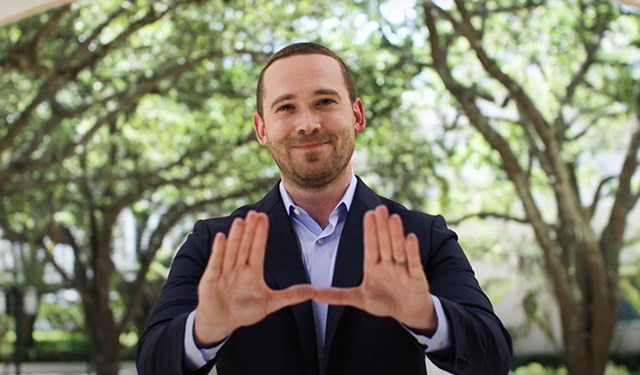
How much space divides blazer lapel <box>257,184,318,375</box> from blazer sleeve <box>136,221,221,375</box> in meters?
0.14

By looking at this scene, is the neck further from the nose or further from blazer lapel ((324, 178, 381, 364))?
the nose

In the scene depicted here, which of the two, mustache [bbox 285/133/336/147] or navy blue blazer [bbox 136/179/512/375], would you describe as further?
mustache [bbox 285/133/336/147]

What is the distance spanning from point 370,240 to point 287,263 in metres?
0.34

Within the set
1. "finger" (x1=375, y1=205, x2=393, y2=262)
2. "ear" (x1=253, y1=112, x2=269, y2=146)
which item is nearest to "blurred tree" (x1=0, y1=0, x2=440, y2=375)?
"ear" (x1=253, y1=112, x2=269, y2=146)

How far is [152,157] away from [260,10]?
5598 mm

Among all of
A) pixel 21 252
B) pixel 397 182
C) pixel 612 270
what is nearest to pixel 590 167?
pixel 397 182

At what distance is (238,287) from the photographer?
1451 mm

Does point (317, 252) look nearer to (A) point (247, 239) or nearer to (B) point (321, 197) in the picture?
(B) point (321, 197)

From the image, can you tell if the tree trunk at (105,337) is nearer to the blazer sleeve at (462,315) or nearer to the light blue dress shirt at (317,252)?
the light blue dress shirt at (317,252)

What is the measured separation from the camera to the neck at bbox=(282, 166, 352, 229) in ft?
5.99

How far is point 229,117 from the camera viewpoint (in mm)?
12016

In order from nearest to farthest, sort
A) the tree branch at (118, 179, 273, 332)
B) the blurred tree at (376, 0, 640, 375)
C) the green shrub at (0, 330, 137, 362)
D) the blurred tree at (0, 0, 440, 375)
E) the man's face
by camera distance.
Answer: the man's face → the blurred tree at (376, 0, 640, 375) → the blurred tree at (0, 0, 440, 375) → the tree branch at (118, 179, 273, 332) → the green shrub at (0, 330, 137, 362)

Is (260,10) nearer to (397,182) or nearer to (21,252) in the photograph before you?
(397,182)

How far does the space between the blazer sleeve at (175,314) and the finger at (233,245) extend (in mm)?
178
